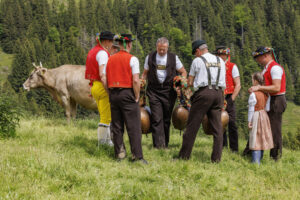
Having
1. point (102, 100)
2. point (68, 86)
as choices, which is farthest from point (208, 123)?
point (68, 86)

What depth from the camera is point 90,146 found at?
666 centimetres

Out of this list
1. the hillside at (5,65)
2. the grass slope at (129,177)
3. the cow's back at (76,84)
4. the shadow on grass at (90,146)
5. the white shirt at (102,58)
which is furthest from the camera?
the hillside at (5,65)

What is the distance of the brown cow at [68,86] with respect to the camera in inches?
421

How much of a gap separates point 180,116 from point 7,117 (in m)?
3.94

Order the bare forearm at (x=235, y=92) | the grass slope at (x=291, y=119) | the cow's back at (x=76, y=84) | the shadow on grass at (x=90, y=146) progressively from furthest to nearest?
the grass slope at (x=291, y=119) < the cow's back at (x=76, y=84) < the bare forearm at (x=235, y=92) < the shadow on grass at (x=90, y=146)

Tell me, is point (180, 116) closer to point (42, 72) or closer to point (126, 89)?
point (126, 89)

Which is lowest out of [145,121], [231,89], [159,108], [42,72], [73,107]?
[73,107]

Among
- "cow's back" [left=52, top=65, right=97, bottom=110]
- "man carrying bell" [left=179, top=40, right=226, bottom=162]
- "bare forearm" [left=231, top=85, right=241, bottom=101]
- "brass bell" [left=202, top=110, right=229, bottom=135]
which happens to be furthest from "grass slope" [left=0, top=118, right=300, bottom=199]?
"cow's back" [left=52, top=65, right=97, bottom=110]

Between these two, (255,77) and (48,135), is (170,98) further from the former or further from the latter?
(48,135)

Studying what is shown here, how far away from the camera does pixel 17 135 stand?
286 inches

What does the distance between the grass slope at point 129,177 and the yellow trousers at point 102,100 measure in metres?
0.65

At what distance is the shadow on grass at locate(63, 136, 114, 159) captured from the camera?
20.3ft

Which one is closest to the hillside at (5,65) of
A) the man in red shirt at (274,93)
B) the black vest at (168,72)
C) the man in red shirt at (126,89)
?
the black vest at (168,72)

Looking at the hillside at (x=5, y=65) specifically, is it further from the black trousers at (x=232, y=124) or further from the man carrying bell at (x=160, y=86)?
the black trousers at (x=232, y=124)
